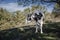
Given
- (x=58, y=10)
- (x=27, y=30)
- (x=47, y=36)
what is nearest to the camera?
(x=47, y=36)

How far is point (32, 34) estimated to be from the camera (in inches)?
129

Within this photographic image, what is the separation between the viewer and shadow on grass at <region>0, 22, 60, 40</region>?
3.17 m

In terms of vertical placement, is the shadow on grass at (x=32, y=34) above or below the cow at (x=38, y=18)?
below

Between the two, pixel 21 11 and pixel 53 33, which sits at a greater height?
pixel 21 11

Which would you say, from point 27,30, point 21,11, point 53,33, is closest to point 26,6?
point 21,11

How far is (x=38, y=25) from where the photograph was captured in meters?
3.36

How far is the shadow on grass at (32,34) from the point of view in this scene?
317cm

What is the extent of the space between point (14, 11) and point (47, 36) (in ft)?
2.83

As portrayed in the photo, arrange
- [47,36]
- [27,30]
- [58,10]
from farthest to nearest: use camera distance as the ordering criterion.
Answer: [58,10]
[27,30]
[47,36]

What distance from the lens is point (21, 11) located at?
368cm

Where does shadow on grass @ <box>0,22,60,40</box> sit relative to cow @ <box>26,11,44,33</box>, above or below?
below

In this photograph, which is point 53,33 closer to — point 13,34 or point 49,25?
point 49,25

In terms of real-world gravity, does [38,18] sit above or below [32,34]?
above

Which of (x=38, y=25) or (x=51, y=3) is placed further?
(x=51, y=3)
